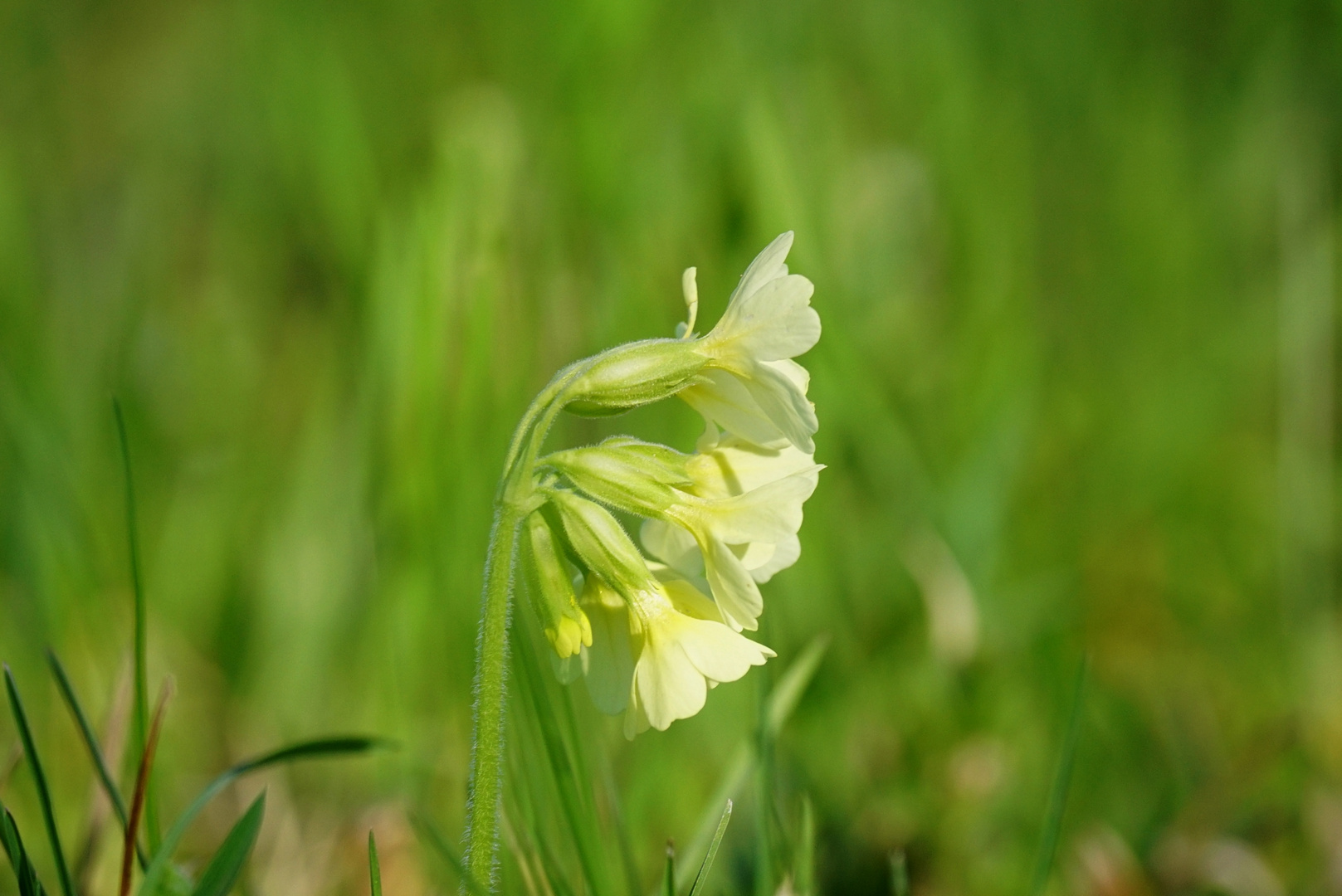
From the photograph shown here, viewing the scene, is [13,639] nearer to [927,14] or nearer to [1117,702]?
[1117,702]

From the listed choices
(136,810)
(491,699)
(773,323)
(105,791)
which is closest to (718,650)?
(491,699)

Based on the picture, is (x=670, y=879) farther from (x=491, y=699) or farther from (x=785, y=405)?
(x=785, y=405)

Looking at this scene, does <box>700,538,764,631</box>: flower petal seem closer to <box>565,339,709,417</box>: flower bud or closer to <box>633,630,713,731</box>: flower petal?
<box>633,630,713,731</box>: flower petal

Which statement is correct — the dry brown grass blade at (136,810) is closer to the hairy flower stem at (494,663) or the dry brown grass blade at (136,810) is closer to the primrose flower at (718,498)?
the hairy flower stem at (494,663)

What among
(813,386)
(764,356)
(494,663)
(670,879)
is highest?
(764,356)

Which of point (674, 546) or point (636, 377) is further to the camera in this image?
point (674, 546)

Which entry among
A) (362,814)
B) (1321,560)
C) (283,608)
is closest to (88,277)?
(283,608)
